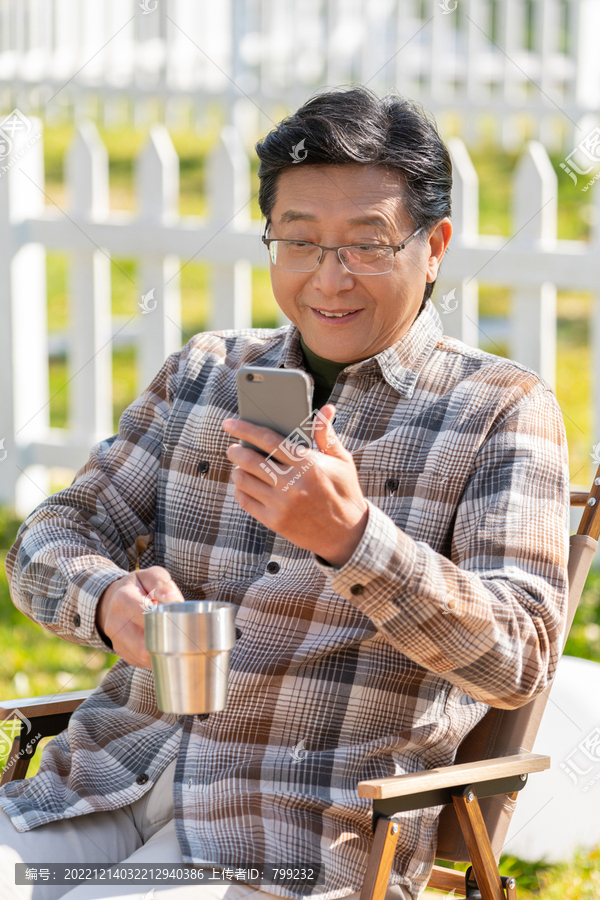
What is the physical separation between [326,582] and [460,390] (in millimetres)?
495

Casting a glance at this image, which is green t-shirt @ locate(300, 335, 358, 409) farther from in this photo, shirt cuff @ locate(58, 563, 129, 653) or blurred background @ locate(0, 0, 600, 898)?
blurred background @ locate(0, 0, 600, 898)

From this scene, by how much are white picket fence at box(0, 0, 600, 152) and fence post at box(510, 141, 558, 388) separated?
9.87 feet

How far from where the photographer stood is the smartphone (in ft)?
5.49

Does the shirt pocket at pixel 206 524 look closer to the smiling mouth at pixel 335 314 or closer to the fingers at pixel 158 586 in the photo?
the fingers at pixel 158 586

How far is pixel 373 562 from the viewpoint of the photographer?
5.64 feet

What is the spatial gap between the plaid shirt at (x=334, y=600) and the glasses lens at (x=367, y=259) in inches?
7.6

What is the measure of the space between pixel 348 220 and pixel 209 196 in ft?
15.6

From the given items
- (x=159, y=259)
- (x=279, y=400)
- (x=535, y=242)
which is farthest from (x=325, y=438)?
(x=159, y=259)

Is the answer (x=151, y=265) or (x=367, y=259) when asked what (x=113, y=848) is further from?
(x=151, y=265)

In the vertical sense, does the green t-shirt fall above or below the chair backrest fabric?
above

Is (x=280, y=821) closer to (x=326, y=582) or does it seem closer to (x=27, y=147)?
(x=326, y=582)

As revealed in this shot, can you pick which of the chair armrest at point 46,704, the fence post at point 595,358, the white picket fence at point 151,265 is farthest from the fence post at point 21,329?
the chair armrest at point 46,704

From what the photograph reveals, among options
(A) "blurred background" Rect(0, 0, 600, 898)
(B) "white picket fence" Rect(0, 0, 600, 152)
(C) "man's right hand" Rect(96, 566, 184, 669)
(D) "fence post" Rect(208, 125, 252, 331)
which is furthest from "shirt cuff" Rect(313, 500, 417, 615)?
(B) "white picket fence" Rect(0, 0, 600, 152)

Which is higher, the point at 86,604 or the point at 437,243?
the point at 437,243
